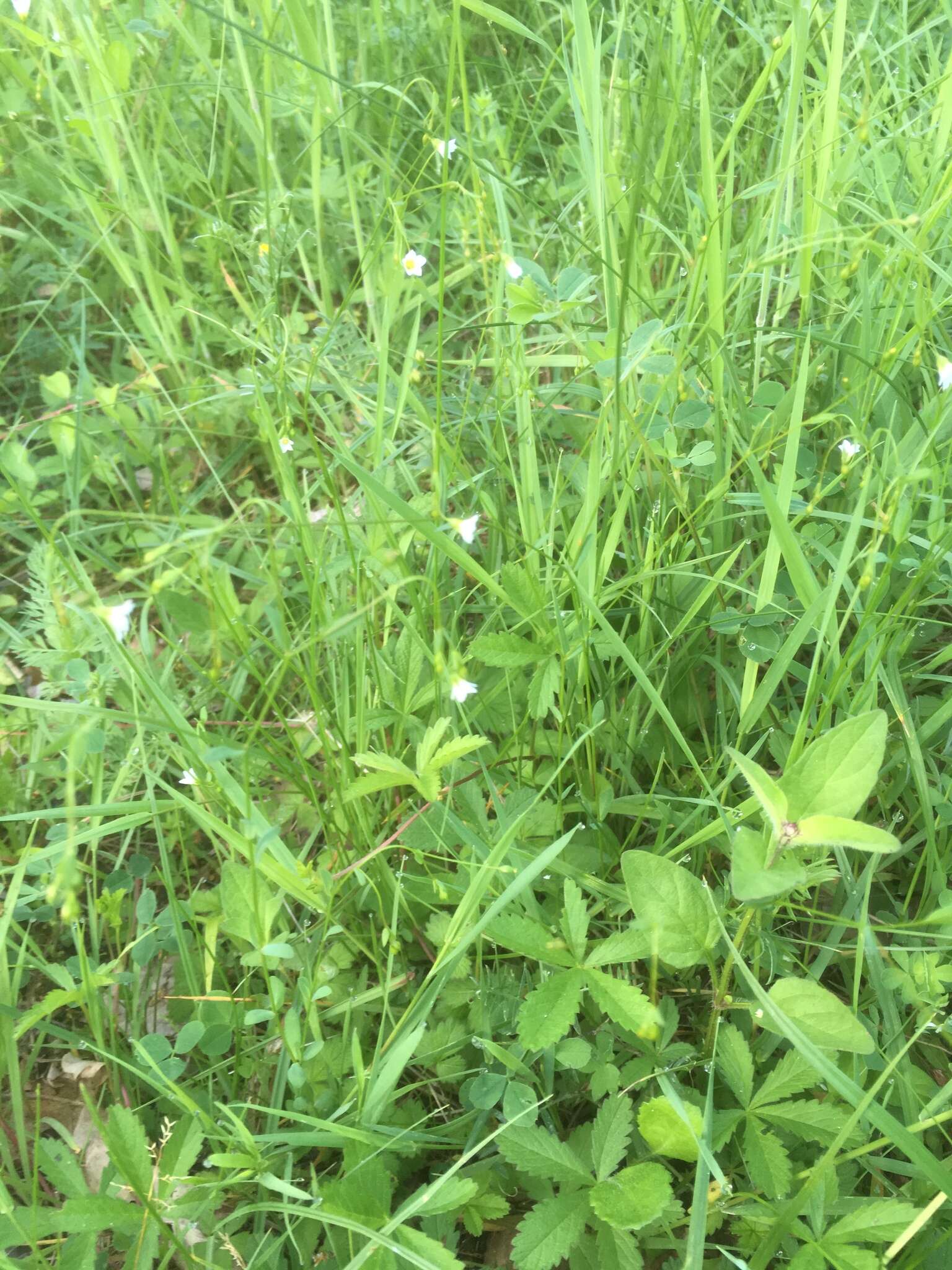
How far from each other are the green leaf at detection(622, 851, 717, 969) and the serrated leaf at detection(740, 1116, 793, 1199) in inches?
8.2

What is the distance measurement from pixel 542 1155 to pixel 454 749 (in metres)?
0.49

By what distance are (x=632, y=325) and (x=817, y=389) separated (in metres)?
0.38

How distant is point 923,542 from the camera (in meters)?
1.37

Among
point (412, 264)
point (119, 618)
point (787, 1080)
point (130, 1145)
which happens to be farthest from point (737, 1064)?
point (412, 264)

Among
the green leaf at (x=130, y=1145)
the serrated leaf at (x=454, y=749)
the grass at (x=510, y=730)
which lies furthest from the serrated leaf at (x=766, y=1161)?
the green leaf at (x=130, y=1145)

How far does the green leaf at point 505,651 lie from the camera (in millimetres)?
1246

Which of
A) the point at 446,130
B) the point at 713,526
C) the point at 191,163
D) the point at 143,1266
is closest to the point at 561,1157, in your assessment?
the point at 143,1266

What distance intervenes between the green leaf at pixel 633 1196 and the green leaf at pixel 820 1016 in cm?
22

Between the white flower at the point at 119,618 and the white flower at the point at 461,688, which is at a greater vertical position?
the white flower at the point at 119,618

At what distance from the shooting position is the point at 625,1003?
1021mm

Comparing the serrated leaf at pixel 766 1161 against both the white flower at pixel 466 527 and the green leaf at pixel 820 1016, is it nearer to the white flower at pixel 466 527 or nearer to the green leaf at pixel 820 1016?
the green leaf at pixel 820 1016

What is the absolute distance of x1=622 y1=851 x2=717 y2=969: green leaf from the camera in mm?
1070

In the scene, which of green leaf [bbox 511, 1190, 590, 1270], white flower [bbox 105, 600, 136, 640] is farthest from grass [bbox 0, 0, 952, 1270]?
white flower [bbox 105, 600, 136, 640]

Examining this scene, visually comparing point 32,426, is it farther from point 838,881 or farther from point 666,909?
point 838,881
